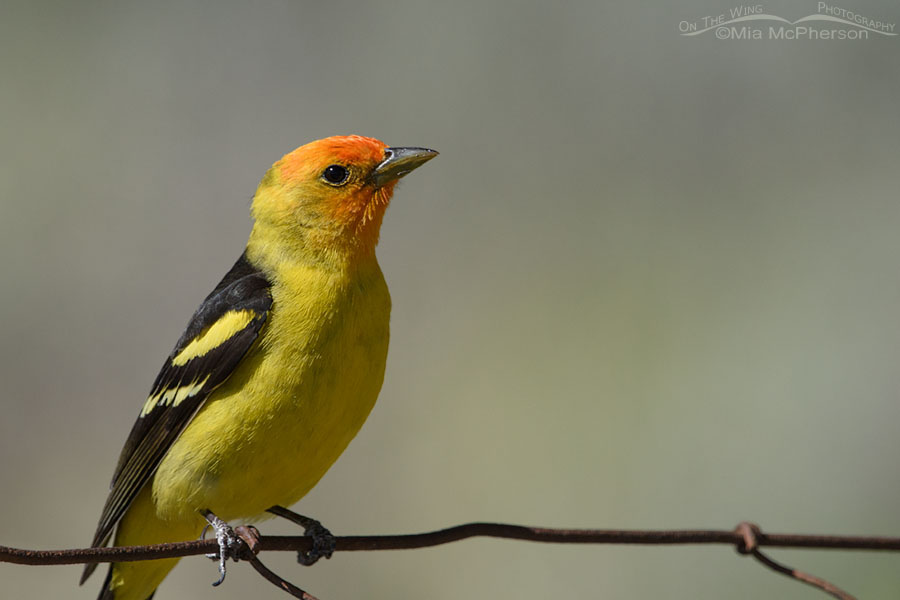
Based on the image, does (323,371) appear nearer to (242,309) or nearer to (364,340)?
(364,340)

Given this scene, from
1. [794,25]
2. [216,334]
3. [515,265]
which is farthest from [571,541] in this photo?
[794,25]

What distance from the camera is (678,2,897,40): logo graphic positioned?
6484 millimetres

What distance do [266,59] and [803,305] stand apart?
434 cm

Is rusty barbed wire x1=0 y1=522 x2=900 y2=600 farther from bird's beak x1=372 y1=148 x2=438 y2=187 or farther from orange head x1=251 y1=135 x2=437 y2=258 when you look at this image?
bird's beak x1=372 y1=148 x2=438 y2=187

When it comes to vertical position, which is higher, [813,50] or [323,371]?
[813,50]

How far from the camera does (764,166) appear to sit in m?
6.79

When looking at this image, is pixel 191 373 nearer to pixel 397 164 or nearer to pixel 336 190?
pixel 336 190

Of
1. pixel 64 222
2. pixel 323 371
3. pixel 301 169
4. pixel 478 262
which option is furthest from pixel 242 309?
pixel 64 222

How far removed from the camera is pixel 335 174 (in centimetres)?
386

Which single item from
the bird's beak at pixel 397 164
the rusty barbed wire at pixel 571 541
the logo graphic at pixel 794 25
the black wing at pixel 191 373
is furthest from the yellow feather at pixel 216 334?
the logo graphic at pixel 794 25

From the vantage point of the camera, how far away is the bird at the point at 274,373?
10.4ft

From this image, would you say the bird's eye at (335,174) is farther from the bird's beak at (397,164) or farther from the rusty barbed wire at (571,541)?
the rusty barbed wire at (571,541)

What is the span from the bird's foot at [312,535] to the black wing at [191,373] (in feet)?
1.84

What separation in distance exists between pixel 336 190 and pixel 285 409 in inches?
42.9
